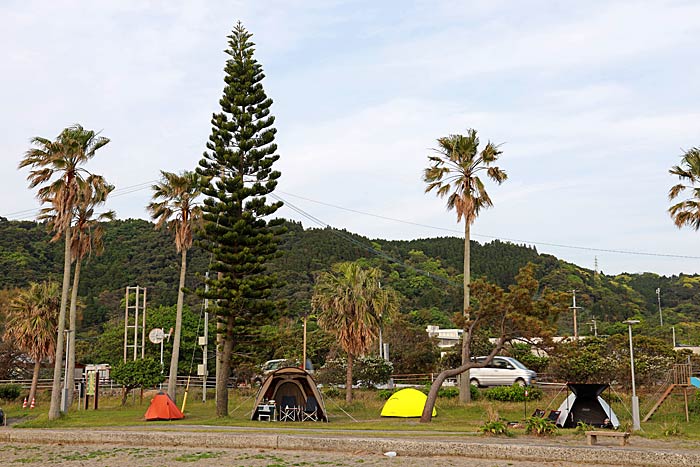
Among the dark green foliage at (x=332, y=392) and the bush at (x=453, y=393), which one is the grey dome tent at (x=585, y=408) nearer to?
the bush at (x=453, y=393)

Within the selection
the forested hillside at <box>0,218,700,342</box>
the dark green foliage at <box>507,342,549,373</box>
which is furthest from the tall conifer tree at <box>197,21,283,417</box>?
the forested hillside at <box>0,218,700,342</box>

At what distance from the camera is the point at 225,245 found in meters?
27.0

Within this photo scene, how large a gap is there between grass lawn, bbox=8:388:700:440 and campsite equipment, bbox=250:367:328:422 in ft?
1.87

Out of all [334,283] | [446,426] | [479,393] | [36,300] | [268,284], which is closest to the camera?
[446,426]

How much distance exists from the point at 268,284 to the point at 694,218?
1462 cm

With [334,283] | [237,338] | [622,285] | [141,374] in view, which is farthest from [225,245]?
[622,285]

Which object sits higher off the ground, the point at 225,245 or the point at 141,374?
the point at 225,245

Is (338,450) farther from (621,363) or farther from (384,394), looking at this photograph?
(621,363)

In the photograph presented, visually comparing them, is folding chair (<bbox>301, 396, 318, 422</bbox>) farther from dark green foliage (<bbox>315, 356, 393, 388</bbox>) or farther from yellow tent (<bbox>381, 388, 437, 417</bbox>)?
dark green foliage (<bbox>315, 356, 393, 388</bbox>)

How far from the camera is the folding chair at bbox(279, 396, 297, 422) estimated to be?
973 inches

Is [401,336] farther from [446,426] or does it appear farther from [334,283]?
[446,426]

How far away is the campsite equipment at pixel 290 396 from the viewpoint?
24469 mm

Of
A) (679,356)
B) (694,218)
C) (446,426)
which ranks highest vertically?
(694,218)

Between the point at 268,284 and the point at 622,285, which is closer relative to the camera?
the point at 268,284
